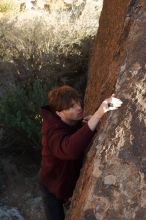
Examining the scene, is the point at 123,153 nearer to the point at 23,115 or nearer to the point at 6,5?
the point at 23,115

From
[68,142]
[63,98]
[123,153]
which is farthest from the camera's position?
[63,98]

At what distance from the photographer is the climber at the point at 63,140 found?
9.27 ft

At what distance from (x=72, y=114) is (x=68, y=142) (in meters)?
0.26

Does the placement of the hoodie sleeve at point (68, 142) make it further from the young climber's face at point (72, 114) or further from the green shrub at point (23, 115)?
the green shrub at point (23, 115)

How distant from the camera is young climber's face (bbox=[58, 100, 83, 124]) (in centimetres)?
305

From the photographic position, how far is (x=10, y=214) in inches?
203

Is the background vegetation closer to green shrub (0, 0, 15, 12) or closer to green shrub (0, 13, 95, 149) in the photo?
green shrub (0, 13, 95, 149)

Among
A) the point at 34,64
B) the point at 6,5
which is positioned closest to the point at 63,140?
the point at 34,64

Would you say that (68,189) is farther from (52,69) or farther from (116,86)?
(52,69)

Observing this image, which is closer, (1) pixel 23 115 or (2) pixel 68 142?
(2) pixel 68 142

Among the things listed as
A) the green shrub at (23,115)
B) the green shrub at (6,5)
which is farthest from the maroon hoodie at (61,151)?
the green shrub at (6,5)

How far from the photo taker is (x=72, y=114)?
3068 millimetres

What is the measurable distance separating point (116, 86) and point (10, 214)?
8.87 feet

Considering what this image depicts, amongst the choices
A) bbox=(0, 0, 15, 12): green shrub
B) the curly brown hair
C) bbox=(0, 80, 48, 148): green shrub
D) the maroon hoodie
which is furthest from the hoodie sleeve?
bbox=(0, 0, 15, 12): green shrub
